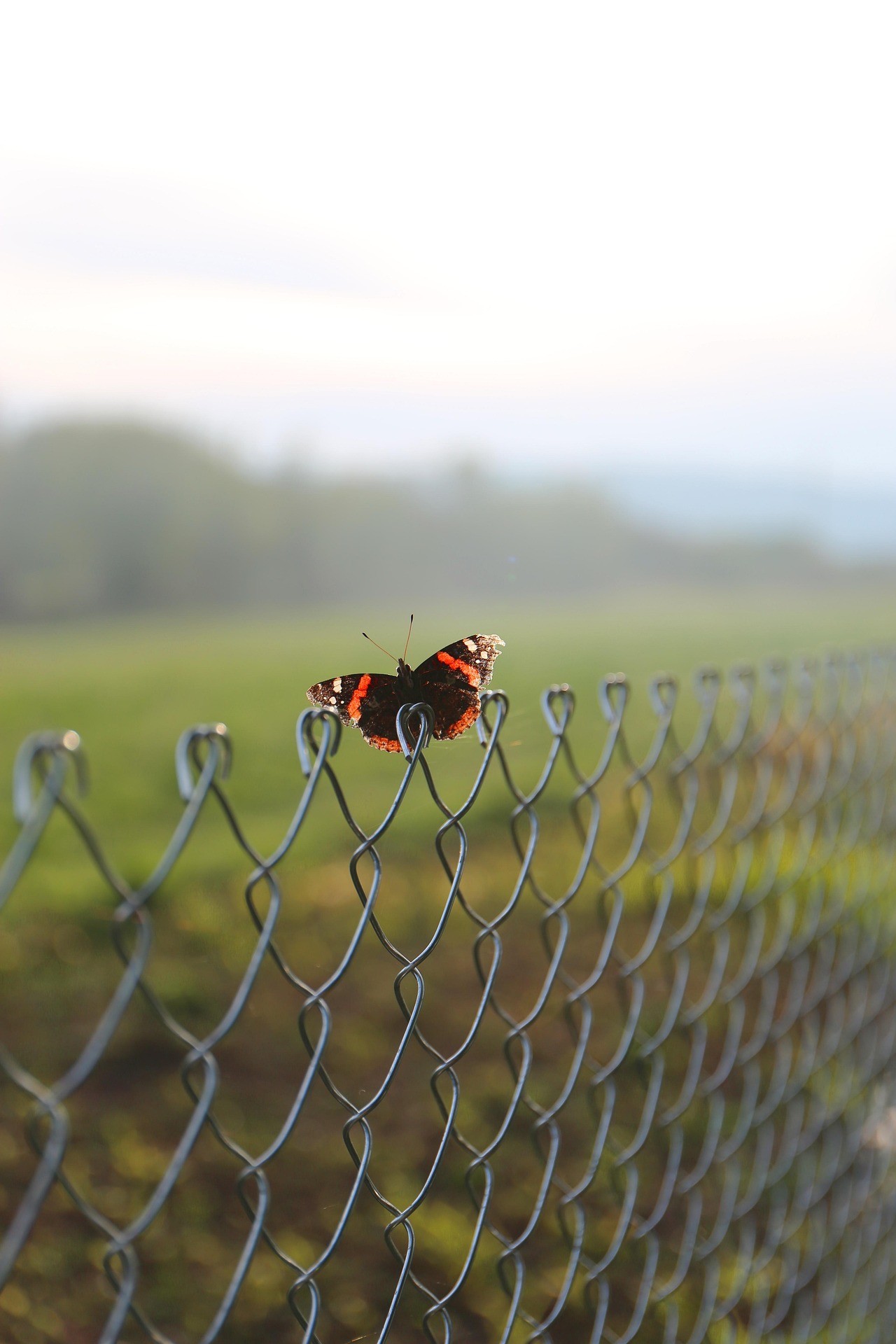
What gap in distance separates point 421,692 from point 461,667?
0.05 m

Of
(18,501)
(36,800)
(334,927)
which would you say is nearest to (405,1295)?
(36,800)

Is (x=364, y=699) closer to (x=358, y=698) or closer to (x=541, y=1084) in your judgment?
(x=358, y=698)

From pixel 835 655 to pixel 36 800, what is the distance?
1869 millimetres

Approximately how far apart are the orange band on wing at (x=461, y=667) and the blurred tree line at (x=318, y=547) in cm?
48

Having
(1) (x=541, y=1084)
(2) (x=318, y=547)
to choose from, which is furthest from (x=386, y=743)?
(2) (x=318, y=547)

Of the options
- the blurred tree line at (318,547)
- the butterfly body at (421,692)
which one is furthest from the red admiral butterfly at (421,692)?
the blurred tree line at (318,547)

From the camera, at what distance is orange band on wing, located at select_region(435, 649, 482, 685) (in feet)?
3.40

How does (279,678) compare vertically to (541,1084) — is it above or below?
above

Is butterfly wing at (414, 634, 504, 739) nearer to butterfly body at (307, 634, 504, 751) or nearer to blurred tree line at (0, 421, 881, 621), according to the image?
butterfly body at (307, 634, 504, 751)

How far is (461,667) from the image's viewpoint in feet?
3.43

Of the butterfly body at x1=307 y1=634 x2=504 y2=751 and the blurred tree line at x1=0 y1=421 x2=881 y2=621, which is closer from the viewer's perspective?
the butterfly body at x1=307 y1=634 x2=504 y2=751

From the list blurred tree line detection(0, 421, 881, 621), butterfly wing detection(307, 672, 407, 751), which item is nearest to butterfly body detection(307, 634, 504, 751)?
butterfly wing detection(307, 672, 407, 751)

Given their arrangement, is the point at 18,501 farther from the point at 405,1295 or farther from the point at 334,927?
the point at 405,1295

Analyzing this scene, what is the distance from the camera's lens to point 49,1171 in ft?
2.05
